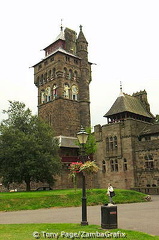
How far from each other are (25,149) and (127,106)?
21496mm

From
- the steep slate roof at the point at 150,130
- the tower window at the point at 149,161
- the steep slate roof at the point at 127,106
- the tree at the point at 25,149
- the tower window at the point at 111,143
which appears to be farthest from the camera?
the steep slate roof at the point at 127,106

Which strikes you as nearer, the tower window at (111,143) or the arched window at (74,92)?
the tower window at (111,143)

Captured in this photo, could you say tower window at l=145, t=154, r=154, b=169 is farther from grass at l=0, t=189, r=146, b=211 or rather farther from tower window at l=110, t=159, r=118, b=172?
grass at l=0, t=189, r=146, b=211

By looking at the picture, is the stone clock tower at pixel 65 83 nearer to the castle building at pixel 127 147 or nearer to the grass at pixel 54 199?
the castle building at pixel 127 147

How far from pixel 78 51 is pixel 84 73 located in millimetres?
5689

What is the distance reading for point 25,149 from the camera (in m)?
36.3

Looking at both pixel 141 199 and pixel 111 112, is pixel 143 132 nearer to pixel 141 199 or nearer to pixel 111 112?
pixel 111 112

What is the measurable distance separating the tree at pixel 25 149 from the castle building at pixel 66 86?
1245cm

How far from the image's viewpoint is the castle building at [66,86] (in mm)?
55969

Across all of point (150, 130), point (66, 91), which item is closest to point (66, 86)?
point (66, 91)

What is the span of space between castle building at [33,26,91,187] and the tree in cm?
1245

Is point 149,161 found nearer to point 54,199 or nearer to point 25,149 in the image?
point 25,149

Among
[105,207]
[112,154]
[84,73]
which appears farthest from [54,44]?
[105,207]

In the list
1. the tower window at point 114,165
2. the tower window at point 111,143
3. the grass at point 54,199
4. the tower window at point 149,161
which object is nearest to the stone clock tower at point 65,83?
the tower window at point 111,143
